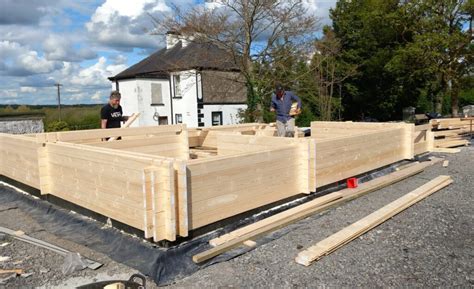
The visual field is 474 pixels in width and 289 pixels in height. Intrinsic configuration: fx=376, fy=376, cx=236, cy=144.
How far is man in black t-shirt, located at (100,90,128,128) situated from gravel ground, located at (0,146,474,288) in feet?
8.85

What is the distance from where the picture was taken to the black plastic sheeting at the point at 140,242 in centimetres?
324

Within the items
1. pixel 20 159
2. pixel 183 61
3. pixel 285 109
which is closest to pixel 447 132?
Answer: pixel 285 109

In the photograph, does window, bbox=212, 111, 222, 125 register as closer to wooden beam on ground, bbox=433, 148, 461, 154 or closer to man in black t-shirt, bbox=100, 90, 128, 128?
wooden beam on ground, bbox=433, 148, 461, 154

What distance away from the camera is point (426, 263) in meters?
3.34

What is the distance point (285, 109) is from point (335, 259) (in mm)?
4458

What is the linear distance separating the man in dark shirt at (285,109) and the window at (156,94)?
17900mm

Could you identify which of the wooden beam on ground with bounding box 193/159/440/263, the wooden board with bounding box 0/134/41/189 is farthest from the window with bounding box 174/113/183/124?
the wooden beam on ground with bounding box 193/159/440/263

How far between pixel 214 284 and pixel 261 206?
140cm

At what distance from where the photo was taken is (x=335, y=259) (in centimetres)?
345

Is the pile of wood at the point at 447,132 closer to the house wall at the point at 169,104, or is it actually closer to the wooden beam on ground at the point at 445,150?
the wooden beam on ground at the point at 445,150

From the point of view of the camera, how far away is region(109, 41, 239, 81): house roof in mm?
16859

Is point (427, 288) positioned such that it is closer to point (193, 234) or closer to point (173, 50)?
point (193, 234)

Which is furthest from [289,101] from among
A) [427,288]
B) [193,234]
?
[427,288]

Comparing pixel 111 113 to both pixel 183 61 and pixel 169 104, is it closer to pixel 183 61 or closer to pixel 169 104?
pixel 183 61
